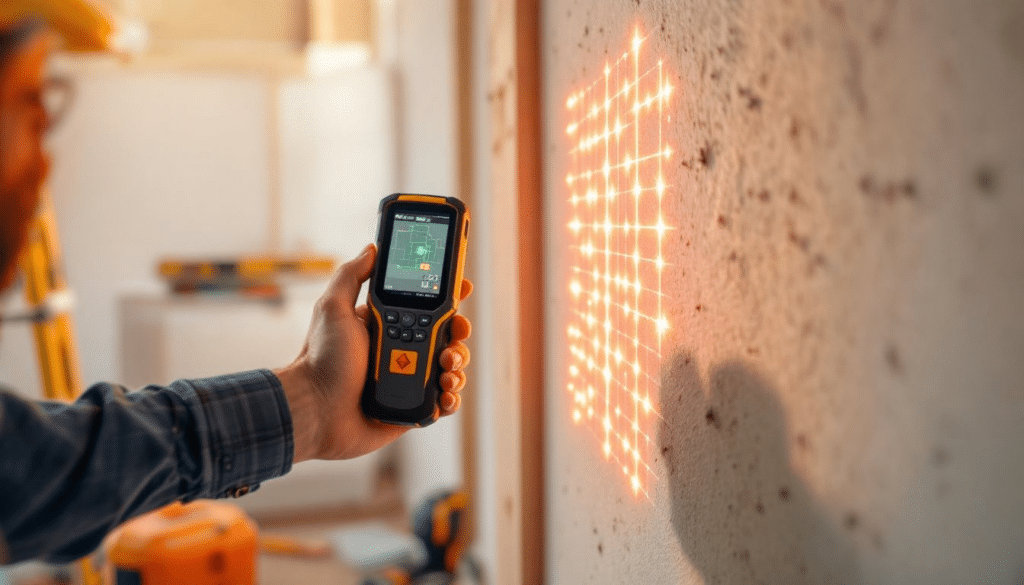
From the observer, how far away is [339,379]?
34.6 inches

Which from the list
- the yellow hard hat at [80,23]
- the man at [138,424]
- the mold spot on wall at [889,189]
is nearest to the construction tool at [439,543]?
the man at [138,424]

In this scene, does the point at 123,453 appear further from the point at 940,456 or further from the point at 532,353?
the point at 940,456

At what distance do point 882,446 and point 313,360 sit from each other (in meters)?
0.69

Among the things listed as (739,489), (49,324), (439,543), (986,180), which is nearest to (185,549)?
(439,543)

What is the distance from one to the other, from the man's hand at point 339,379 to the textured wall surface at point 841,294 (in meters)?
0.41

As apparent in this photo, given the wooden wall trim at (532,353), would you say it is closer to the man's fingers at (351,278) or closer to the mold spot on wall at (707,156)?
the man's fingers at (351,278)

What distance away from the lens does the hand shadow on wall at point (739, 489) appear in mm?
431

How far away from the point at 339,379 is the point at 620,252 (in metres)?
0.40

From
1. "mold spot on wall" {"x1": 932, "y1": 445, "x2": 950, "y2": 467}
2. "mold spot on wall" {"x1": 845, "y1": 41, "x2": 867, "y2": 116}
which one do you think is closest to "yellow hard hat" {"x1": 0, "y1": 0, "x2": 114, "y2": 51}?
"mold spot on wall" {"x1": 845, "y1": 41, "x2": 867, "y2": 116}

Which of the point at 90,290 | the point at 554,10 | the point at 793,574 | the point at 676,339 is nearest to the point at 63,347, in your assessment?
the point at 90,290

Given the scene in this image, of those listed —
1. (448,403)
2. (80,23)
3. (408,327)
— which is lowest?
(448,403)

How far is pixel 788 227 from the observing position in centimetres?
43

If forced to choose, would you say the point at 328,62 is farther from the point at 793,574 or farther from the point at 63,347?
the point at 793,574

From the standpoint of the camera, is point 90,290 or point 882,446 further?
point 90,290
